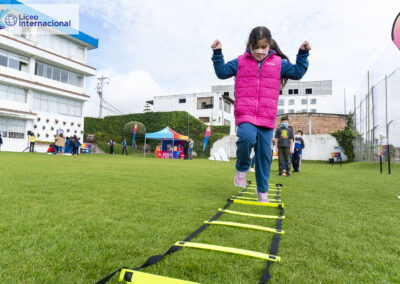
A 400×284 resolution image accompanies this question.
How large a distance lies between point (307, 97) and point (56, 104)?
42.5 metres

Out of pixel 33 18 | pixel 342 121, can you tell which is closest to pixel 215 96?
pixel 342 121

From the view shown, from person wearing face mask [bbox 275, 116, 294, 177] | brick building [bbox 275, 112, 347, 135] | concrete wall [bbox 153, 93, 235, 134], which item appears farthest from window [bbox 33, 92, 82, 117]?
person wearing face mask [bbox 275, 116, 294, 177]

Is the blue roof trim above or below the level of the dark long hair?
above

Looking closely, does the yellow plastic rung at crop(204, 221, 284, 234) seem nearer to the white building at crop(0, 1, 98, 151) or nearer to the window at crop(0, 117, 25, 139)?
the white building at crop(0, 1, 98, 151)

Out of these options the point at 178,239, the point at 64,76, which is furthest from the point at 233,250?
the point at 64,76

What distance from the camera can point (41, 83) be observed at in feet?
79.6

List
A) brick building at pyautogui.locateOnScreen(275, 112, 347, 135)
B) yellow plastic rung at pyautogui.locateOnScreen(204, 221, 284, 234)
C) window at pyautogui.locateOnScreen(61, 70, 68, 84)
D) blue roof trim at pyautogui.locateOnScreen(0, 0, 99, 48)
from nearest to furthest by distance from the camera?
yellow plastic rung at pyautogui.locateOnScreen(204, 221, 284, 234), blue roof trim at pyautogui.locateOnScreen(0, 0, 99, 48), brick building at pyautogui.locateOnScreen(275, 112, 347, 135), window at pyautogui.locateOnScreen(61, 70, 68, 84)

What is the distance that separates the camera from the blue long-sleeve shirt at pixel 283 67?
305 centimetres

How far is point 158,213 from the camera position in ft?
7.79

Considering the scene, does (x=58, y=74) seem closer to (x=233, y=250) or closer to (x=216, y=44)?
(x=216, y=44)

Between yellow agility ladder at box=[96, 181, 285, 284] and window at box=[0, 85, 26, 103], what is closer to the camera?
yellow agility ladder at box=[96, 181, 285, 284]

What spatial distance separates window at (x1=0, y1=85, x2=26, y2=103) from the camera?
2203 cm

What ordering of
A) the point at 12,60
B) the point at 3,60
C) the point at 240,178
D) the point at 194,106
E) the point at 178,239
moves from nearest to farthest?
the point at 178,239 < the point at 240,178 < the point at 3,60 < the point at 12,60 < the point at 194,106

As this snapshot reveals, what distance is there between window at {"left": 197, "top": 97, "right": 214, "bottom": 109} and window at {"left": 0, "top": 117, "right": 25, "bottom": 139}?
20991 millimetres
